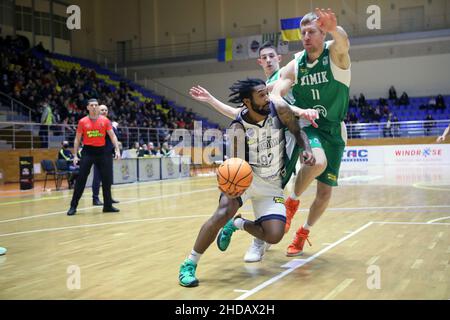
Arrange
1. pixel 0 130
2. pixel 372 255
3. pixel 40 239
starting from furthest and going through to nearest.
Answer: pixel 0 130 < pixel 40 239 < pixel 372 255

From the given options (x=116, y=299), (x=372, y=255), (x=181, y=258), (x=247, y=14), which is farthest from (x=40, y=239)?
(x=247, y=14)

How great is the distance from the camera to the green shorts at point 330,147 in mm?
4824

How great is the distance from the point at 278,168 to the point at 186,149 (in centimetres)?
1893

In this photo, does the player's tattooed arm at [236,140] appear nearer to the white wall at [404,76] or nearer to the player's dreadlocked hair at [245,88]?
the player's dreadlocked hair at [245,88]

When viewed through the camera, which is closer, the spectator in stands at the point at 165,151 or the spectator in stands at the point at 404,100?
the spectator in stands at the point at 165,151

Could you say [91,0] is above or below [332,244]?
above

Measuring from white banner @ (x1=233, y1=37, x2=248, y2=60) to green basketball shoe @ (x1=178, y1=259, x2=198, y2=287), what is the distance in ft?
88.9

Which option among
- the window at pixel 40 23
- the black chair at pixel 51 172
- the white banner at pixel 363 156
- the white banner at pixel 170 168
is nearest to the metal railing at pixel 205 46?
the window at pixel 40 23

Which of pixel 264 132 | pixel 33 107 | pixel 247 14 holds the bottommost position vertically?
pixel 264 132

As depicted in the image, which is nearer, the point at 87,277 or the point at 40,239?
the point at 87,277

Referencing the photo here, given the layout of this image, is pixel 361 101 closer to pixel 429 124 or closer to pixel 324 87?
pixel 429 124

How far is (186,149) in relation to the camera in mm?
23156

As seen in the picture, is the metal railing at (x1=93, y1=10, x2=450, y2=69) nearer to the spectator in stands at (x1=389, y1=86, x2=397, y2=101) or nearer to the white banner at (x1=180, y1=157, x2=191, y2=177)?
the spectator in stands at (x1=389, y1=86, x2=397, y2=101)

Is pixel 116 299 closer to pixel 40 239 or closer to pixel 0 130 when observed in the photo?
pixel 40 239
